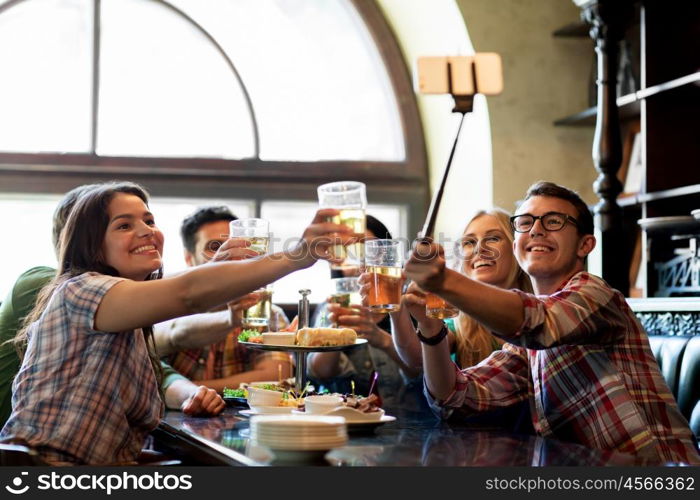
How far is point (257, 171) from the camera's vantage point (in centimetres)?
485

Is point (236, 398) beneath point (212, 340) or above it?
beneath

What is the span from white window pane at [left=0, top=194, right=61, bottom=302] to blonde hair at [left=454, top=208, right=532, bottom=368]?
244 cm

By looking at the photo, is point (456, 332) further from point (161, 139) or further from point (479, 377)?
point (161, 139)

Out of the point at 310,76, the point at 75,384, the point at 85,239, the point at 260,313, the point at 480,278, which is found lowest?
the point at 75,384

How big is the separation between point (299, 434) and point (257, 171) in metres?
3.22

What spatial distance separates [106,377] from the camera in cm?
218

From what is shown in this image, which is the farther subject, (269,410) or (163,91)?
(163,91)

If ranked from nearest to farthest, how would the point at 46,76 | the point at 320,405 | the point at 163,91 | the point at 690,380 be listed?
the point at 320,405
the point at 690,380
the point at 46,76
the point at 163,91

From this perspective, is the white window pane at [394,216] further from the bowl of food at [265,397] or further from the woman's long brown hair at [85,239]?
the woman's long brown hair at [85,239]

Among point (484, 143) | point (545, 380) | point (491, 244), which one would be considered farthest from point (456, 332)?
point (484, 143)

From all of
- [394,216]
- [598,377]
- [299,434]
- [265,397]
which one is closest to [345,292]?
[265,397]

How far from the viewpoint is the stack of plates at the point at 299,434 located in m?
1.74

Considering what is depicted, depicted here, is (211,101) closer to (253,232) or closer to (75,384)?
(253,232)

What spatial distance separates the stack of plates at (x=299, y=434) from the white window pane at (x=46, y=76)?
3218mm
